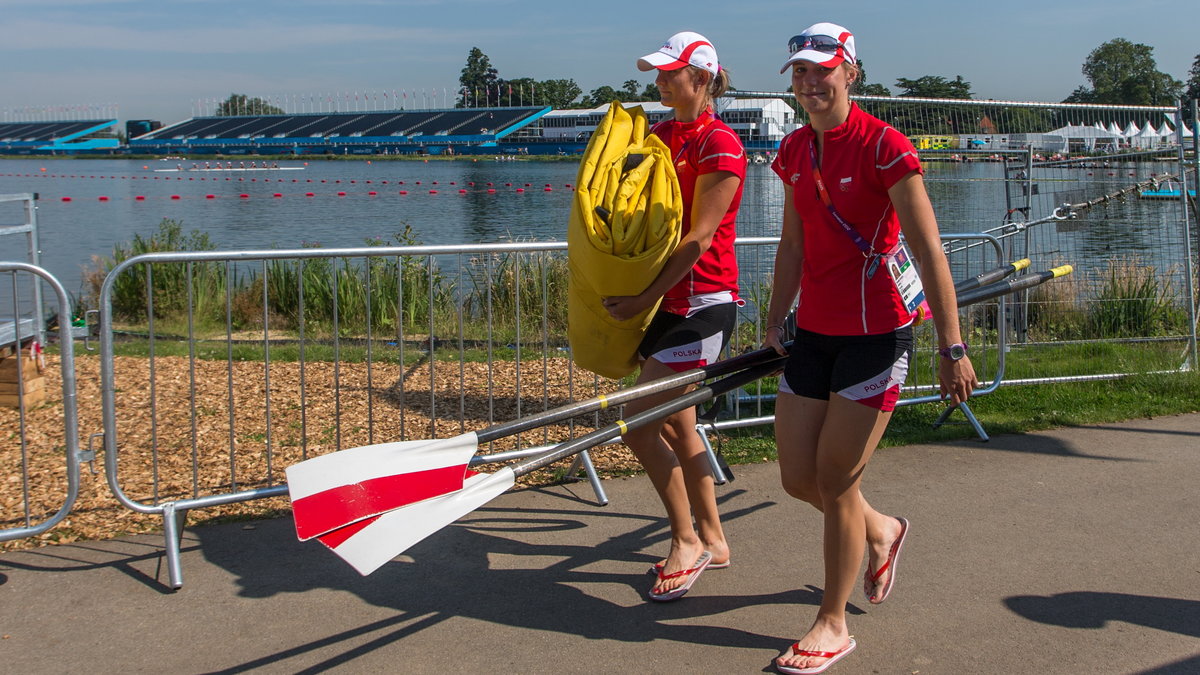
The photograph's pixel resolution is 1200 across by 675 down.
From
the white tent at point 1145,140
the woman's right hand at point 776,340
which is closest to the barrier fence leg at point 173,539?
the woman's right hand at point 776,340

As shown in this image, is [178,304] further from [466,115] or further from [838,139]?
[466,115]

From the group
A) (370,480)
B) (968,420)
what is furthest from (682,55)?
(968,420)

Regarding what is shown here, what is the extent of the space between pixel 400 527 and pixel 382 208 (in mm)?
28433

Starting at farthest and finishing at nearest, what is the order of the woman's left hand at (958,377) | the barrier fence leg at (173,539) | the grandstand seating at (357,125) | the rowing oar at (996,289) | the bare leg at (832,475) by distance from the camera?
1. the grandstand seating at (357,125)
2. the barrier fence leg at (173,539)
3. the rowing oar at (996,289)
4. the bare leg at (832,475)
5. the woman's left hand at (958,377)

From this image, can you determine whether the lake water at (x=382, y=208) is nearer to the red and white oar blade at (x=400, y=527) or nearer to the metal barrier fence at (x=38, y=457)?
the metal barrier fence at (x=38, y=457)

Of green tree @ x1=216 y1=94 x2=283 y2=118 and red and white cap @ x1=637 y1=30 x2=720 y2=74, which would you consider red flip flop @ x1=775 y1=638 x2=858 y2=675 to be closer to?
red and white cap @ x1=637 y1=30 x2=720 y2=74

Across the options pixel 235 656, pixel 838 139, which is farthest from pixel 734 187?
pixel 235 656

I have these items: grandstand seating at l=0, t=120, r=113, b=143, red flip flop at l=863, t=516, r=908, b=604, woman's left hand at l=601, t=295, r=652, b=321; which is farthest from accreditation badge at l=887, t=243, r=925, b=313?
grandstand seating at l=0, t=120, r=113, b=143

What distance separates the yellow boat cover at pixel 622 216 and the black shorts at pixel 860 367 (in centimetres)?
67

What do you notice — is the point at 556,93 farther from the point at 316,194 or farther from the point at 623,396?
the point at 623,396

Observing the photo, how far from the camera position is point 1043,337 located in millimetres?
9305

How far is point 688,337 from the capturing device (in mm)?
3939

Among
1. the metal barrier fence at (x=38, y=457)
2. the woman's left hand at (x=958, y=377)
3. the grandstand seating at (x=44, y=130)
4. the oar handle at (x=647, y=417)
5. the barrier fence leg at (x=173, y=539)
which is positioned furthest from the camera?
the grandstand seating at (x=44, y=130)

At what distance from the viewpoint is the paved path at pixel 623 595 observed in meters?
Answer: 3.61
